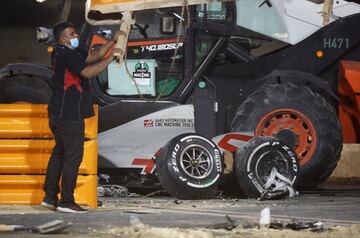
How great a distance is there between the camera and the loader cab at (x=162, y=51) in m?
12.2

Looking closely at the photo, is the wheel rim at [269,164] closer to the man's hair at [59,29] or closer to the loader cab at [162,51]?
the loader cab at [162,51]

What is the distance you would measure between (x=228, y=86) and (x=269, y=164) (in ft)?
5.23

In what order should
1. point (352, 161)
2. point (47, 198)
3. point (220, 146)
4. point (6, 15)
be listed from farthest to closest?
point (6, 15) < point (352, 161) < point (220, 146) < point (47, 198)

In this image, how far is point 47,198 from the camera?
9.41 meters

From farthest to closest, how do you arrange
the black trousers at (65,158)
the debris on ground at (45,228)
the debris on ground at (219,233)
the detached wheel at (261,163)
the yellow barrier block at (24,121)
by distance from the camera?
1. the detached wheel at (261,163)
2. the yellow barrier block at (24,121)
3. the black trousers at (65,158)
4. the debris on ground at (45,228)
5. the debris on ground at (219,233)

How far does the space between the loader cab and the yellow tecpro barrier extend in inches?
91.3

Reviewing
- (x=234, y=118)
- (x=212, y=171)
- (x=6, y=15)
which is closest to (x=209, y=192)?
(x=212, y=171)

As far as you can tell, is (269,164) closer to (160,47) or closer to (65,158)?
(160,47)

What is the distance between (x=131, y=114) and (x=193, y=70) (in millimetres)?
1038

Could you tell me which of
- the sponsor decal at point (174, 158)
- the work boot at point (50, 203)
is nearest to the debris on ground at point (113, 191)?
→ the sponsor decal at point (174, 158)

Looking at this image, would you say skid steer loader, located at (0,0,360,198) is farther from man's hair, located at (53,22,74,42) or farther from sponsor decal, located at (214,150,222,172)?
man's hair, located at (53,22,74,42)

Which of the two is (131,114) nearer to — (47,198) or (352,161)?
(47,198)

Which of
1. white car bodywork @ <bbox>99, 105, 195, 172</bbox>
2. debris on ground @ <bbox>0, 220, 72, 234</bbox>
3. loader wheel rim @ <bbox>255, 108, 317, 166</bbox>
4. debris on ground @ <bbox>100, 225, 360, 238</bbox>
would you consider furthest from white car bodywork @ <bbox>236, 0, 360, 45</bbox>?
debris on ground @ <bbox>0, 220, 72, 234</bbox>

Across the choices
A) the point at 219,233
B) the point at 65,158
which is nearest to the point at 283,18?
the point at 65,158
